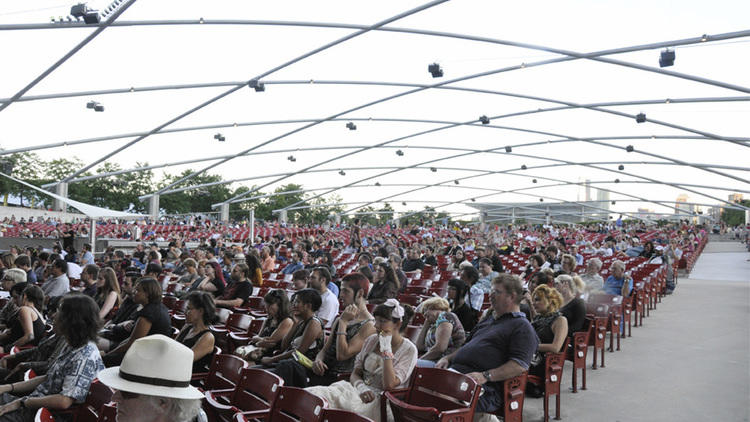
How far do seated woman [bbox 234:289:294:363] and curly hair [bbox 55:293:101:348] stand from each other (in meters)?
2.05

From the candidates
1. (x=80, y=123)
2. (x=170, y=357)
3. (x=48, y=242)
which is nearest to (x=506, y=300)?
(x=170, y=357)

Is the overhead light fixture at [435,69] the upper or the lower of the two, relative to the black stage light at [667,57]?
upper

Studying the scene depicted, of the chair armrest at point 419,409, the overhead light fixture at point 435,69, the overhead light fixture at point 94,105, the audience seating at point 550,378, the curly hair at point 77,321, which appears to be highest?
the overhead light fixture at point 435,69

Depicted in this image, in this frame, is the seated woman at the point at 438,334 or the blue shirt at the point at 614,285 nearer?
the seated woman at the point at 438,334

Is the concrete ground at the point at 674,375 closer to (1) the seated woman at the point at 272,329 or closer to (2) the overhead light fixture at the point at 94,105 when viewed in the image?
(1) the seated woman at the point at 272,329

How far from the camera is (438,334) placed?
6.32 metres

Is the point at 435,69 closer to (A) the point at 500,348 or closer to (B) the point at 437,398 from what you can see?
(A) the point at 500,348

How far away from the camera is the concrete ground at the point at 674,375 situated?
252 inches

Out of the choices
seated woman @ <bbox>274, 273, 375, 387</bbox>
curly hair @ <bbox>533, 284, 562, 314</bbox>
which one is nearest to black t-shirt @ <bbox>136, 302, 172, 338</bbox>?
seated woman @ <bbox>274, 273, 375, 387</bbox>

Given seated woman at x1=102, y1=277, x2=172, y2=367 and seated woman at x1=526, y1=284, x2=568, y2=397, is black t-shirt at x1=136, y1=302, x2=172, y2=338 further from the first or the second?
seated woman at x1=526, y1=284, x2=568, y2=397

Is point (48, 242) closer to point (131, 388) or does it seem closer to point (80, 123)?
point (80, 123)

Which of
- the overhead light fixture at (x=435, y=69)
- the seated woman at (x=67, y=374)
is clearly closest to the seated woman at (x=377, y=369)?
the seated woman at (x=67, y=374)

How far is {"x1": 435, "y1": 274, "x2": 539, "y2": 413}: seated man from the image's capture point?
503 cm

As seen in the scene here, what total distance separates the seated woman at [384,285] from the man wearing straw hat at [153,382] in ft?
25.5
